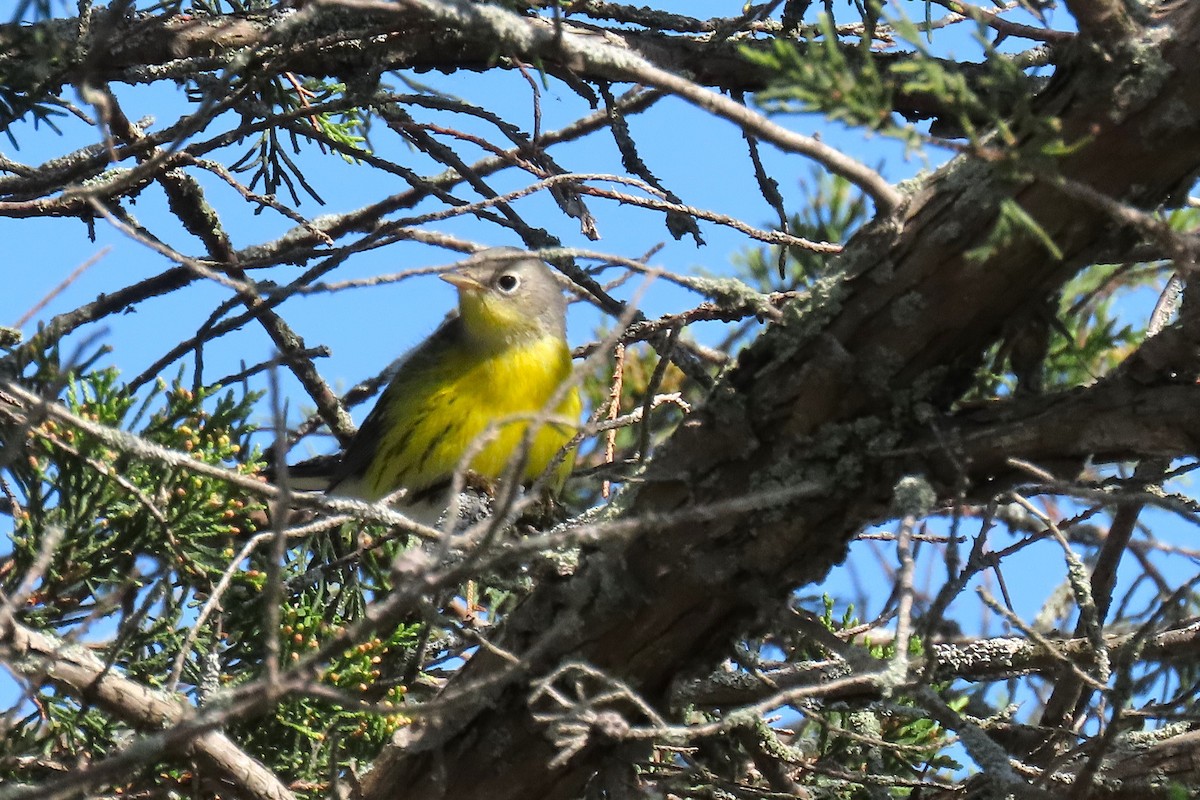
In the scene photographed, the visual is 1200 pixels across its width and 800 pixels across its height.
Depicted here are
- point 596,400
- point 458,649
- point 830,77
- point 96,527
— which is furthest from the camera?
point 596,400

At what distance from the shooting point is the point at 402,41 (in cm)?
373

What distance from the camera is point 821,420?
253 centimetres

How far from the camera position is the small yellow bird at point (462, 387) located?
5.39 metres

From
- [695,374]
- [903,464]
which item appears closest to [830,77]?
[903,464]

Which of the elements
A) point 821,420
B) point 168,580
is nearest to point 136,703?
point 168,580

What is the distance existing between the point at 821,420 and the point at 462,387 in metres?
3.13

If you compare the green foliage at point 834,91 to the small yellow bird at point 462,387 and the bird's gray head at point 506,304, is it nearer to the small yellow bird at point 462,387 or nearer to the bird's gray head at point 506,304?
the small yellow bird at point 462,387

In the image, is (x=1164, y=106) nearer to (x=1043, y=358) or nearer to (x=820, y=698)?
(x=1043, y=358)

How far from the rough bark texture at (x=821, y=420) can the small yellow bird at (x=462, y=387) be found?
2.33 m

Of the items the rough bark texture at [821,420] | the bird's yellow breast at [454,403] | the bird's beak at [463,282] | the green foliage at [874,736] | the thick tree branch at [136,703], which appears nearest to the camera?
the rough bark texture at [821,420]

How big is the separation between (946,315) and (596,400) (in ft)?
10.9

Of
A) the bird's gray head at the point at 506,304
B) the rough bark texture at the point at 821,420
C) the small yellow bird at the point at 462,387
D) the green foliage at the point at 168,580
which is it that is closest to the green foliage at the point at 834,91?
the rough bark texture at the point at 821,420

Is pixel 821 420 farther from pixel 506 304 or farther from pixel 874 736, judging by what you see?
pixel 506 304

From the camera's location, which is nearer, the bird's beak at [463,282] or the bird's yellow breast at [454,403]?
the bird's yellow breast at [454,403]
